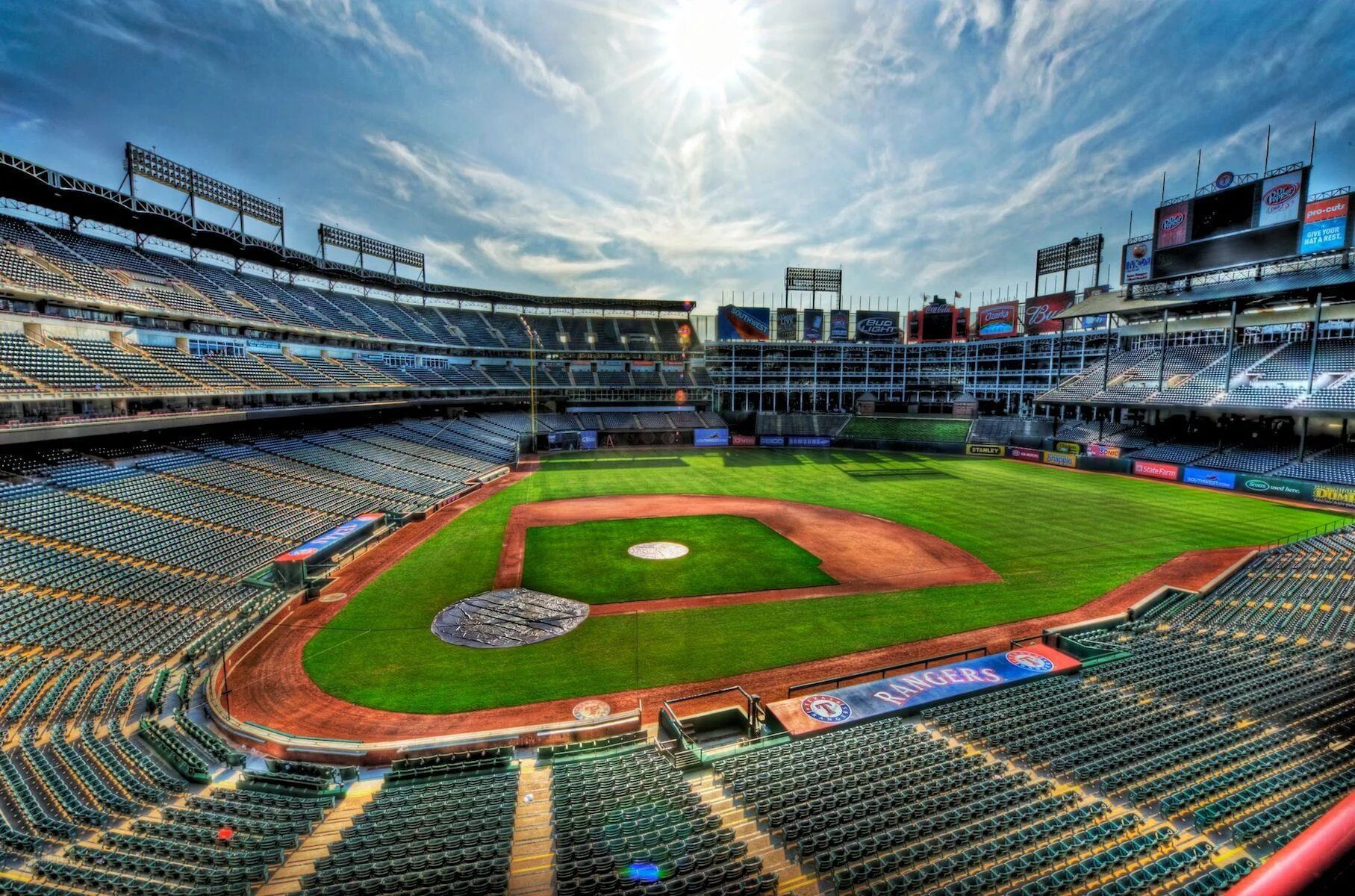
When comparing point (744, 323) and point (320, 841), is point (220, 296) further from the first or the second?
point (744, 323)

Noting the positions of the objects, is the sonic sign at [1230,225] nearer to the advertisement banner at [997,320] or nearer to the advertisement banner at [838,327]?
the advertisement banner at [997,320]

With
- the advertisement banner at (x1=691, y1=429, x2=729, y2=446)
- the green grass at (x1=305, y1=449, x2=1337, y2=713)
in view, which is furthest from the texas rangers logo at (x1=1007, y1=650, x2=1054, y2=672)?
the advertisement banner at (x1=691, y1=429, x2=729, y2=446)

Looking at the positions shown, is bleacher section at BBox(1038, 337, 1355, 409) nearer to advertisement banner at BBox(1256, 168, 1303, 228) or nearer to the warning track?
advertisement banner at BBox(1256, 168, 1303, 228)

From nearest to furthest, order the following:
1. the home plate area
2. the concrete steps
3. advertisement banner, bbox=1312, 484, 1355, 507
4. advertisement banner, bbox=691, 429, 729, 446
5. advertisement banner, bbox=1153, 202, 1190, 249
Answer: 1. the concrete steps
2. the home plate area
3. advertisement banner, bbox=1312, 484, 1355, 507
4. advertisement banner, bbox=1153, 202, 1190, 249
5. advertisement banner, bbox=691, 429, 729, 446

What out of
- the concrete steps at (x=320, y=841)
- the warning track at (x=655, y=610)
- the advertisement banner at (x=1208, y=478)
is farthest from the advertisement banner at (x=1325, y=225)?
the concrete steps at (x=320, y=841)

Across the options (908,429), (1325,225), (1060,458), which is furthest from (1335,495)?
(908,429)

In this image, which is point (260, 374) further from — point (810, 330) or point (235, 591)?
point (810, 330)

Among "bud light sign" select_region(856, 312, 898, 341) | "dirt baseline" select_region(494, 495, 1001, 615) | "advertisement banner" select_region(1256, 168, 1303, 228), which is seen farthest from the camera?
"bud light sign" select_region(856, 312, 898, 341)
